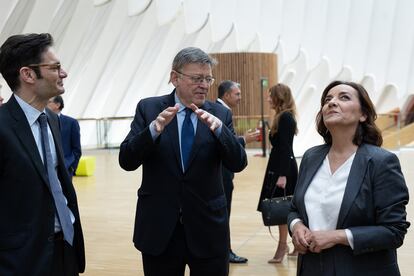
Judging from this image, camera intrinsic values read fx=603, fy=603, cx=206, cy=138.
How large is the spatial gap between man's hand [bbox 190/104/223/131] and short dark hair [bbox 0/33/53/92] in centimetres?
77

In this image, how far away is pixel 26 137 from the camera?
264 centimetres

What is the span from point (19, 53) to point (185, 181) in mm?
1055

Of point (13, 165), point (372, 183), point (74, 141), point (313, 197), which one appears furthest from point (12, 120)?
Answer: point (74, 141)

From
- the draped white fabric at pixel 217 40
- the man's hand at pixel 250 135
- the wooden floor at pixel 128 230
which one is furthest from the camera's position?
the draped white fabric at pixel 217 40

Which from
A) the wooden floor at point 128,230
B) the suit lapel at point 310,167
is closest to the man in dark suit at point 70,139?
the wooden floor at point 128,230

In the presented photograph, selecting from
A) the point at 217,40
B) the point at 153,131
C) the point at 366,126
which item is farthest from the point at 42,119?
the point at 217,40

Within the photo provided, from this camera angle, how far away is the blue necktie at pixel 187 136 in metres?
3.21

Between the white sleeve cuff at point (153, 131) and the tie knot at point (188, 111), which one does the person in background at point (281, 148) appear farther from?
the white sleeve cuff at point (153, 131)

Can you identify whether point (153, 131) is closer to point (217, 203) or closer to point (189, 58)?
point (189, 58)

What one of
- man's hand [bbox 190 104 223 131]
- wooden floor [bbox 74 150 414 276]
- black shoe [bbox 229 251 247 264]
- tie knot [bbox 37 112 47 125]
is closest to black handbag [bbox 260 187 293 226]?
wooden floor [bbox 74 150 414 276]

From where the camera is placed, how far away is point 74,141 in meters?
6.49

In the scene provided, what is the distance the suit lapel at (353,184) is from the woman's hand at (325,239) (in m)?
0.06

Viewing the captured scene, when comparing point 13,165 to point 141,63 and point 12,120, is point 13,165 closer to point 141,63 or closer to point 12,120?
point 12,120

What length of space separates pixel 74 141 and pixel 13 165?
3.95 metres
